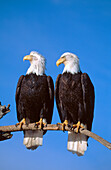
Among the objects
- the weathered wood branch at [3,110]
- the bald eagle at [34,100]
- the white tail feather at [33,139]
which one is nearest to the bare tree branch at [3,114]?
the weathered wood branch at [3,110]

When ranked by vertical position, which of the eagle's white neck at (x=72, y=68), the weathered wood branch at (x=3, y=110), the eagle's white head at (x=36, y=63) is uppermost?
the eagle's white head at (x=36, y=63)

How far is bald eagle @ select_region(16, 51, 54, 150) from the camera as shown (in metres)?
8.24

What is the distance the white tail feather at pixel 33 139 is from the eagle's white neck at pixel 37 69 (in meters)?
1.32

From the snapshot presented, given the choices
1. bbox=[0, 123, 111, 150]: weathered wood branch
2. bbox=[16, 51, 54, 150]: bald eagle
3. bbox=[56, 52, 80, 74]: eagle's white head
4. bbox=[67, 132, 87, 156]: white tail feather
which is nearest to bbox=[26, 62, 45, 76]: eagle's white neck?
bbox=[16, 51, 54, 150]: bald eagle

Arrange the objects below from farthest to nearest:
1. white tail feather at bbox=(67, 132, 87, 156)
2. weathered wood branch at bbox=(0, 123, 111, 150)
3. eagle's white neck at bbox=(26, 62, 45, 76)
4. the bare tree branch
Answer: eagle's white neck at bbox=(26, 62, 45, 76) < white tail feather at bbox=(67, 132, 87, 156) < the bare tree branch < weathered wood branch at bbox=(0, 123, 111, 150)

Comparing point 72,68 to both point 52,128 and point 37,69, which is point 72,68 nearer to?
point 37,69

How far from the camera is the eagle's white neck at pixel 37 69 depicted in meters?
8.56

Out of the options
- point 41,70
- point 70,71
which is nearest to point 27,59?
point 41,70

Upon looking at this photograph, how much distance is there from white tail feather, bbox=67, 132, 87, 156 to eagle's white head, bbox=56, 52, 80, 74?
1425 mm

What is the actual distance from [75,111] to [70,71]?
2.93 feet

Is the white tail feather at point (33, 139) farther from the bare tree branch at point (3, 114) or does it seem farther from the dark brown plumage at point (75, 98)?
the dark brown plumage at point (75, 98)

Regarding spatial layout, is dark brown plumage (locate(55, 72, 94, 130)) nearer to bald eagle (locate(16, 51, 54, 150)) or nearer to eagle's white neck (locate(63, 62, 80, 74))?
eagle's white neck (locate(63, 62, 80, 74))

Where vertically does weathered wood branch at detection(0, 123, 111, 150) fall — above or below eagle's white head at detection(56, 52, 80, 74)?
below

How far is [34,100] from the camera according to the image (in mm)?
8242
